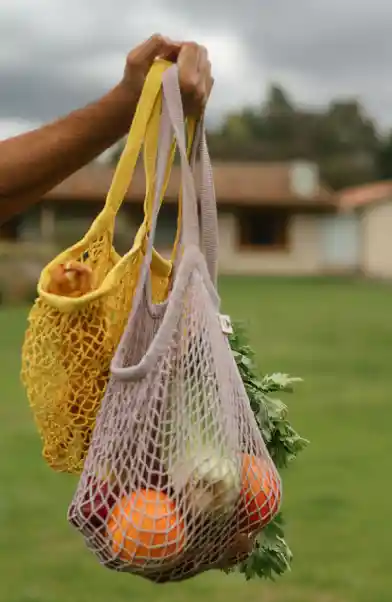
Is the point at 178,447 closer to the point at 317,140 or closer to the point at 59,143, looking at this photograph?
the point at 59,143

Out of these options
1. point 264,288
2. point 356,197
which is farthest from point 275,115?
point 264,288

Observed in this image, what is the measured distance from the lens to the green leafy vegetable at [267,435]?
1.99 meters

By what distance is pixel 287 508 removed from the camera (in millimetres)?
5234

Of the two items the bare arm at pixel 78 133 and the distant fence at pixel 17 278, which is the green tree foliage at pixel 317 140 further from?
the bare arm at pixel 78 133

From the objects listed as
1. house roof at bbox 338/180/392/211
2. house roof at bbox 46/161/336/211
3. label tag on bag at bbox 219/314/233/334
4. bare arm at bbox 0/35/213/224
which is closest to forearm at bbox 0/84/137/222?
bare arm at bbox 0/35/213/224

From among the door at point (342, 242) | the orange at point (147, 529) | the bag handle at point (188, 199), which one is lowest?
the door at point (342, 242)

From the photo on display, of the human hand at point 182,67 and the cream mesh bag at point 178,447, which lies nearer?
the cream mesh bag at point 178,447

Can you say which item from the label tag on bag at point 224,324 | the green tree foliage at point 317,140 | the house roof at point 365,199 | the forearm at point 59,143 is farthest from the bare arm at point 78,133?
the green tree foliage at point 317,140

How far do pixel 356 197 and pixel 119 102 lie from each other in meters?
31.7

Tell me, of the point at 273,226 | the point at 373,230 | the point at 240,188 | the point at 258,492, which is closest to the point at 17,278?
the point at 258,492

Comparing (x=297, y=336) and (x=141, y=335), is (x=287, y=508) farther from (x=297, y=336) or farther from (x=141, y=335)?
(x=297, y=336)

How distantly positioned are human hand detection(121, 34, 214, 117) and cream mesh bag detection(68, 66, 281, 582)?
38 mm

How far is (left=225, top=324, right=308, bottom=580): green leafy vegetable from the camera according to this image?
6.53 feet

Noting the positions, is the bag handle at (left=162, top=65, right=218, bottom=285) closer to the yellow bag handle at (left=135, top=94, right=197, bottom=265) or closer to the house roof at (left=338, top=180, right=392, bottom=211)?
the yellow bag handle at (left=135, top=94, right=197, bottom=265)
